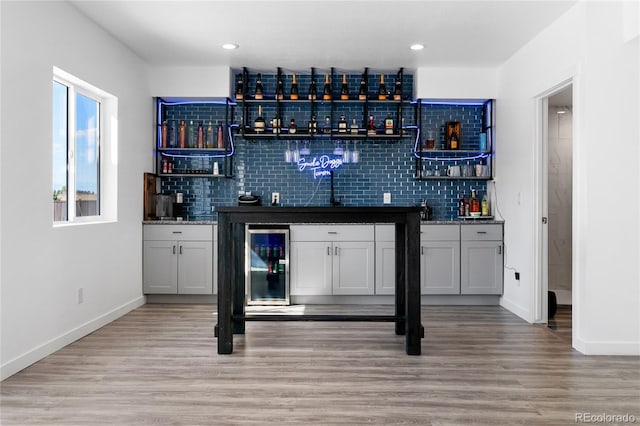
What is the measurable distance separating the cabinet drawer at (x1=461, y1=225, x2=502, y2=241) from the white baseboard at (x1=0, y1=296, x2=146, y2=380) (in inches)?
147

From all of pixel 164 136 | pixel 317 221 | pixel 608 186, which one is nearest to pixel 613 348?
pixel 608 186

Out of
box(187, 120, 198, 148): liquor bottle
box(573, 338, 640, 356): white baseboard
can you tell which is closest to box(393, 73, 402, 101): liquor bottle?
box(187, 120, 198, 148): liquor bottle

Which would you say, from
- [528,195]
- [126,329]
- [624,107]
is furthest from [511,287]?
[126,329]

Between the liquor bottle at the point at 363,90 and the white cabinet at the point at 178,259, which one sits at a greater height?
the liquor bottle at the point at 363,90

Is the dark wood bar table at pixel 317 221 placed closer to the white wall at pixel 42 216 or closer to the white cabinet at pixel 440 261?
the white wall at pixel 42 216

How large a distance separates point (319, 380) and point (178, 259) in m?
3.08

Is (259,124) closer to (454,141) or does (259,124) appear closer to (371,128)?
(371,128)

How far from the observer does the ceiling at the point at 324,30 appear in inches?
161

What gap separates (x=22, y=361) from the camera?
10.9ft

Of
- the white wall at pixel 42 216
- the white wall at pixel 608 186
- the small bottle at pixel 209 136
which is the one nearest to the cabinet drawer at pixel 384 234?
the white wall at pixel 608 186

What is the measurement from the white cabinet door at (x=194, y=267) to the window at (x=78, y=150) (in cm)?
103

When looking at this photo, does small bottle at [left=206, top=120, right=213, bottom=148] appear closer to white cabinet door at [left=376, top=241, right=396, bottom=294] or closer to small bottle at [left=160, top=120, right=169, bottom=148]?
small bottle at [left=160, top=120, right=169, bottom=148]

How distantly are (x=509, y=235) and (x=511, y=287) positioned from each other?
56cm

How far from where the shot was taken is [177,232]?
5.68 metres
